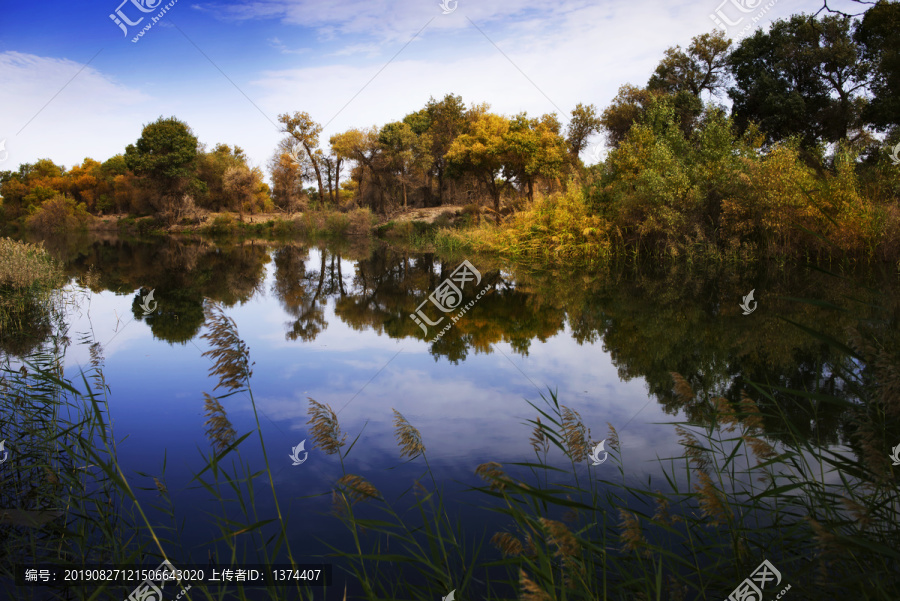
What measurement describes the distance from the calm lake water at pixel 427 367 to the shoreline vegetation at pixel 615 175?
2166mm

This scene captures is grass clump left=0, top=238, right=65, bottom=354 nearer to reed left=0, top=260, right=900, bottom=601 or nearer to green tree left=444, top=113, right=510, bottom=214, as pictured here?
reed left=0, top=260, right=900, bottom=601

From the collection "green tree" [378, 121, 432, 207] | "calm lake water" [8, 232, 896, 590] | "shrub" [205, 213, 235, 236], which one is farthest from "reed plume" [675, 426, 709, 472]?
"shrub" [205, 213, 235, 236]

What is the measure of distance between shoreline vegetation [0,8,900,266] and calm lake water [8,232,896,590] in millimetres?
2166

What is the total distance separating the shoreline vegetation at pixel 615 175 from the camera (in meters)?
16.3

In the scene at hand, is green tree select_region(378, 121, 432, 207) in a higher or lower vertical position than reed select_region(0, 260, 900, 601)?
higher

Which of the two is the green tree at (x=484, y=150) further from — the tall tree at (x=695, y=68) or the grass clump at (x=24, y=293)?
the grass clump at (x=24, y=293)

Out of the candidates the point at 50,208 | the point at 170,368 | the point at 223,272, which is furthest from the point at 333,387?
the point at 50,208

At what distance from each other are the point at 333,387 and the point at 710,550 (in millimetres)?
4711

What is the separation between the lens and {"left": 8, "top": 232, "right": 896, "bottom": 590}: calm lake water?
4328 millimetres

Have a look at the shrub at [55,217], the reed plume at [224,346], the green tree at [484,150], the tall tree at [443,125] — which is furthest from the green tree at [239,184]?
the reed plume at [224,346]

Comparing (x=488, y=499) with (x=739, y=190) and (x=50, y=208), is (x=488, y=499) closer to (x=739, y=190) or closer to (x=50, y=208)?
(x=739, y=190)

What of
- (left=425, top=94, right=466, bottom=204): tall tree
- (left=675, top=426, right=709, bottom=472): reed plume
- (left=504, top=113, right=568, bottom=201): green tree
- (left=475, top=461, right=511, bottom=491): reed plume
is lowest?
(left=675, top=426, right=709, bottom=472): reed plume

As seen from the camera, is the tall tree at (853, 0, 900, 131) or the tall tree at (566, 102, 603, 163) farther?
the tall tree at (566, 102, 603, 163)

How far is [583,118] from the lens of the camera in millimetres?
33438
